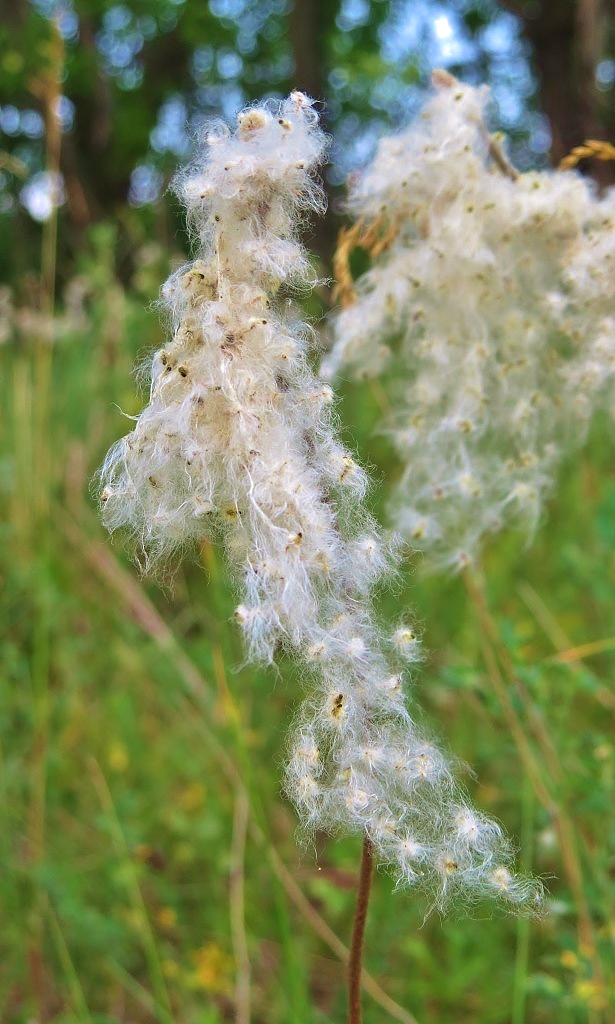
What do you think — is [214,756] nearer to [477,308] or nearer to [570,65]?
[477,308]

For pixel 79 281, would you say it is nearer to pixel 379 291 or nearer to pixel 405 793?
pixel 379 291

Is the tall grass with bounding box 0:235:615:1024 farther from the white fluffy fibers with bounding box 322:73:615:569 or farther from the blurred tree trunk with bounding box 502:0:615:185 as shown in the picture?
the blurred tree trunk with bounding box 502:0:615:185

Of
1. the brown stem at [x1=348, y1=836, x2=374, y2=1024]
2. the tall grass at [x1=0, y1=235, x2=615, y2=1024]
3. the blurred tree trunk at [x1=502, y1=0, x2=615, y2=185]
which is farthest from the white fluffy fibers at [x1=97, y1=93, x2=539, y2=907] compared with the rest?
the blurred tree trunk at [x1=502, y1=0, x2=615, y2=185]

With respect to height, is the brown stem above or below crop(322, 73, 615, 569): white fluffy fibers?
below

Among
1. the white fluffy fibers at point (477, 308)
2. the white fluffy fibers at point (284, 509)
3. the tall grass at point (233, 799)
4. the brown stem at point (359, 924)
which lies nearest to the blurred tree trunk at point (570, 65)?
the tall grass at point (233, 799)

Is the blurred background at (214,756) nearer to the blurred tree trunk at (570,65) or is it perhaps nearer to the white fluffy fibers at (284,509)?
the white fluffy fibers at (284,509)

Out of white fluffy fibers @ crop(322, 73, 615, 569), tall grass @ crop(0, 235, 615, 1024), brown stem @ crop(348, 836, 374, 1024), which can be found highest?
white fluffy fibers @ crop(322, 73, 615, 569)

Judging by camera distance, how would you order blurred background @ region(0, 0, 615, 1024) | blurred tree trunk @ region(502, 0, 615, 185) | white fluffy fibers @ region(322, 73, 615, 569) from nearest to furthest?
white fluffy fibers @ region(322, 73, 615, 569), blurred background @ region(0, 0, 615, 1024), blurred tree trunk @ region(502, 0, 615, 185)

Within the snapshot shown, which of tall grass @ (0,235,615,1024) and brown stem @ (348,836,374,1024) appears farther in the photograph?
tall grass @ (0,235,615,1024)
